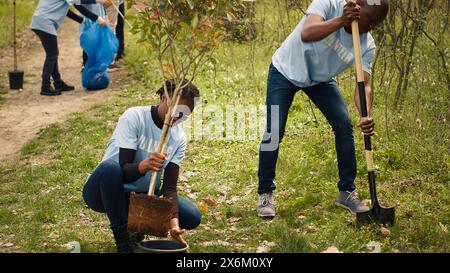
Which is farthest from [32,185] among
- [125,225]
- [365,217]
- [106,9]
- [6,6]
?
[6,6]

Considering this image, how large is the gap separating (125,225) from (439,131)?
3.37 meters

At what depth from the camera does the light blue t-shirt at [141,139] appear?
4.79m

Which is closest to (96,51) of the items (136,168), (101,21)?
(101,21)

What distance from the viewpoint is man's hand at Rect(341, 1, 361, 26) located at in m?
5.01

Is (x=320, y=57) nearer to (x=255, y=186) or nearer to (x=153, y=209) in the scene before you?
(x=255, y=186)

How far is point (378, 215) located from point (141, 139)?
171cm

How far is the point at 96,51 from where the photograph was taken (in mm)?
10102

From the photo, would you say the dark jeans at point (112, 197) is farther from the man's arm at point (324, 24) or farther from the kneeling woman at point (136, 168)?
the man's arm at point (324, 24)

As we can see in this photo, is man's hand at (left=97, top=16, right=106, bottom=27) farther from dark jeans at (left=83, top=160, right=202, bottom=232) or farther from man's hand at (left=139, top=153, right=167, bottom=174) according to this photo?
man's hand at (left=139, top=153, right=167, bottom=174)

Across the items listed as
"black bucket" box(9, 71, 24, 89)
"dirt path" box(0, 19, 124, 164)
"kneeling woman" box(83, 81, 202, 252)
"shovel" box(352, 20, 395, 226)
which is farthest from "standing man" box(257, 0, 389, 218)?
"black bucket" box(9, 71, 24, 89)

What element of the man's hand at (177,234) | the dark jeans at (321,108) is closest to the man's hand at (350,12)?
the dark jeans at (321,108)

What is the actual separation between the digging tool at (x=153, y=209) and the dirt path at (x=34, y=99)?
341 cm
